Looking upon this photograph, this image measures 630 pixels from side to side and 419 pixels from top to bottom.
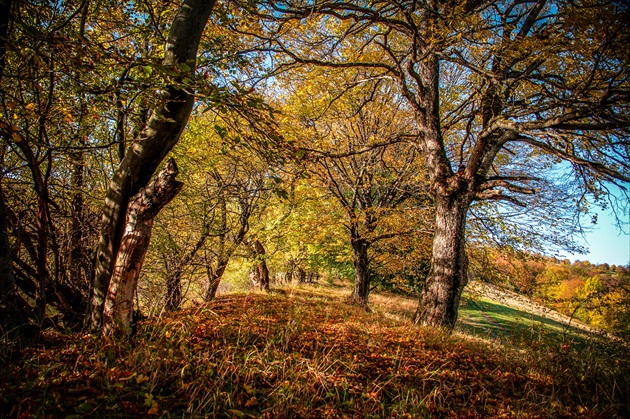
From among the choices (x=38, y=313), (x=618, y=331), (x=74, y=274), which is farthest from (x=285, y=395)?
(x=618, y=331)

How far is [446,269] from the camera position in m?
5.45

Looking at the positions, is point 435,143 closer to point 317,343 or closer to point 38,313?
point 317,343

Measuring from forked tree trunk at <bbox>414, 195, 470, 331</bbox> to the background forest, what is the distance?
0.04 metres

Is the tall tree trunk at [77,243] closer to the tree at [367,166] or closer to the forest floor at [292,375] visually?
the forest floor at [292,375]

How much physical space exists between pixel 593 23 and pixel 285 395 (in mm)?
5706

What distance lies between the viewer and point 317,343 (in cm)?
338

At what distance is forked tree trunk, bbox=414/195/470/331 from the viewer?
538 cm

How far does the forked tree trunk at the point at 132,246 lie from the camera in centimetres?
291

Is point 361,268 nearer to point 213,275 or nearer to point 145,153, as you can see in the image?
point 213,275

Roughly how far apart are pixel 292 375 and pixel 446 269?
4.06m

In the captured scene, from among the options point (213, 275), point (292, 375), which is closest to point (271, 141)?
point (292, 375)

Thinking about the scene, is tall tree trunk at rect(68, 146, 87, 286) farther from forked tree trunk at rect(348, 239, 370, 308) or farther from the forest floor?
forked tree trunk at rect(348, 239, 370, 308)

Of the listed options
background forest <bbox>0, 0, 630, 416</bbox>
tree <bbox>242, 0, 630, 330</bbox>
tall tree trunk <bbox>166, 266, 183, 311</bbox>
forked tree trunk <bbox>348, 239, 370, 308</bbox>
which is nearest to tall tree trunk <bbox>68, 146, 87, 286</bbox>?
background forest <bbox>0, 0, 630, 416</bbox>

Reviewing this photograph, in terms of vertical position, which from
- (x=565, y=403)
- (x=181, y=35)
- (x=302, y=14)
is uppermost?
(x=302, y=14)
